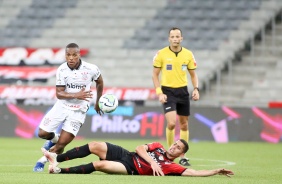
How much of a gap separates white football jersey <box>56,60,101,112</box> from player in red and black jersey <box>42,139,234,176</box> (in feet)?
5.07

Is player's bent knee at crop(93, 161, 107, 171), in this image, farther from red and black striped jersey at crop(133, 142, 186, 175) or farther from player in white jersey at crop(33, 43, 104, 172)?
player in white jersey at crop(33, 43, 104, 172)

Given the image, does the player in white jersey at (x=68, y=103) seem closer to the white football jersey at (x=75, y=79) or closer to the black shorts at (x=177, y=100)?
the white football jersey at (x=75, y=79)

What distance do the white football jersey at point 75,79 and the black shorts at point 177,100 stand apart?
2.28 metres

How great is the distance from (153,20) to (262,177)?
18.2 meters

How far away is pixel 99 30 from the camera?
29594 millimetres

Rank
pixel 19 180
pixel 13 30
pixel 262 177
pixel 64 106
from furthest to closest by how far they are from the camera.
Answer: pixel 13 30 < pixel 64 106 < pixel 262 177 < pixel 19 180

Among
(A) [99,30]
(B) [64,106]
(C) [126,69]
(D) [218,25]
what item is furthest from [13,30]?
(B) [64,106]

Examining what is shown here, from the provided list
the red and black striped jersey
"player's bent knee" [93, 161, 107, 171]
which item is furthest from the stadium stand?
"player's bent knee" [93, 161, 107, 171]

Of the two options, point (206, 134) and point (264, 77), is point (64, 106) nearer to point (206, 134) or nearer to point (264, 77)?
point (206, 134)

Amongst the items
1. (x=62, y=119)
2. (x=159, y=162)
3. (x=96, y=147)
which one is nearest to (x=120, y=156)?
(x=96, y=147)

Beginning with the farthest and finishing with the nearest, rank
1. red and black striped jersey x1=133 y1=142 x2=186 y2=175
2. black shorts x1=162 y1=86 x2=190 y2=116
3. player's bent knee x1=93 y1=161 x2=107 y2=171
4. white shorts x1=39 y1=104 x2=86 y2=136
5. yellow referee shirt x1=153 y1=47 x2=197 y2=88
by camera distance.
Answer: yellow referee shirt x1=153 y1=47 x2=197 y2=88 < black shorts x1=162 y1=86 x2=190 y2=116 < white shorts x1=39 y1=104 x2=86 y2=136 < red and black striped jersey x1=133 y1=142 x2=186 y2=175 < player's bent knee x1=93 y1=161 x2=107 y2=171

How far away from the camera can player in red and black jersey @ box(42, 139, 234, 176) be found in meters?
11.0

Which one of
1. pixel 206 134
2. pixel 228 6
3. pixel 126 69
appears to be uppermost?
pixel 228 6

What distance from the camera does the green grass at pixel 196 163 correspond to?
1051cm
